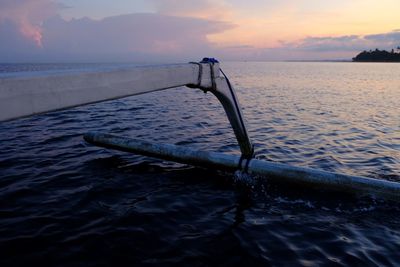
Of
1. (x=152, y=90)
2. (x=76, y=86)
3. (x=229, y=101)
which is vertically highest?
(x=76, y=86)

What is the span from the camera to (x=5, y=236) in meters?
6.20

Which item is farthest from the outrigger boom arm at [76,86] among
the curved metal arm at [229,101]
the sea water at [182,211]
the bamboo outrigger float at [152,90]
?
the curved metal arm at [229,101]

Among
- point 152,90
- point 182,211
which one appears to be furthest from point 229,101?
point 152,90

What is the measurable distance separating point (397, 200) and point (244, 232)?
12.5ft

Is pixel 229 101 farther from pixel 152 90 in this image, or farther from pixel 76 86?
pixel 76 86

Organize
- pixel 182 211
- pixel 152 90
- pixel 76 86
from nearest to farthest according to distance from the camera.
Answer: pixel 76 86, pixel 152 90, pixel 182 211

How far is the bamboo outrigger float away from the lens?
2.90 m

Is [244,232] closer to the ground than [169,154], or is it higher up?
closer to the ground

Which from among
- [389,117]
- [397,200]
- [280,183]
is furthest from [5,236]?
[389,117]

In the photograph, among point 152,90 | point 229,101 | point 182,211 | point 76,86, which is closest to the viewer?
point 76,86

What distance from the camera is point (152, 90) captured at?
15.6 ft

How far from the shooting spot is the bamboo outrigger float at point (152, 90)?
290 cm

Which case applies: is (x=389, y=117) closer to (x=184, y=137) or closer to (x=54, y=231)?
(x=184, y=137)

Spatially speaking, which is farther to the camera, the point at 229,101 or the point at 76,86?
the point at 229,101
